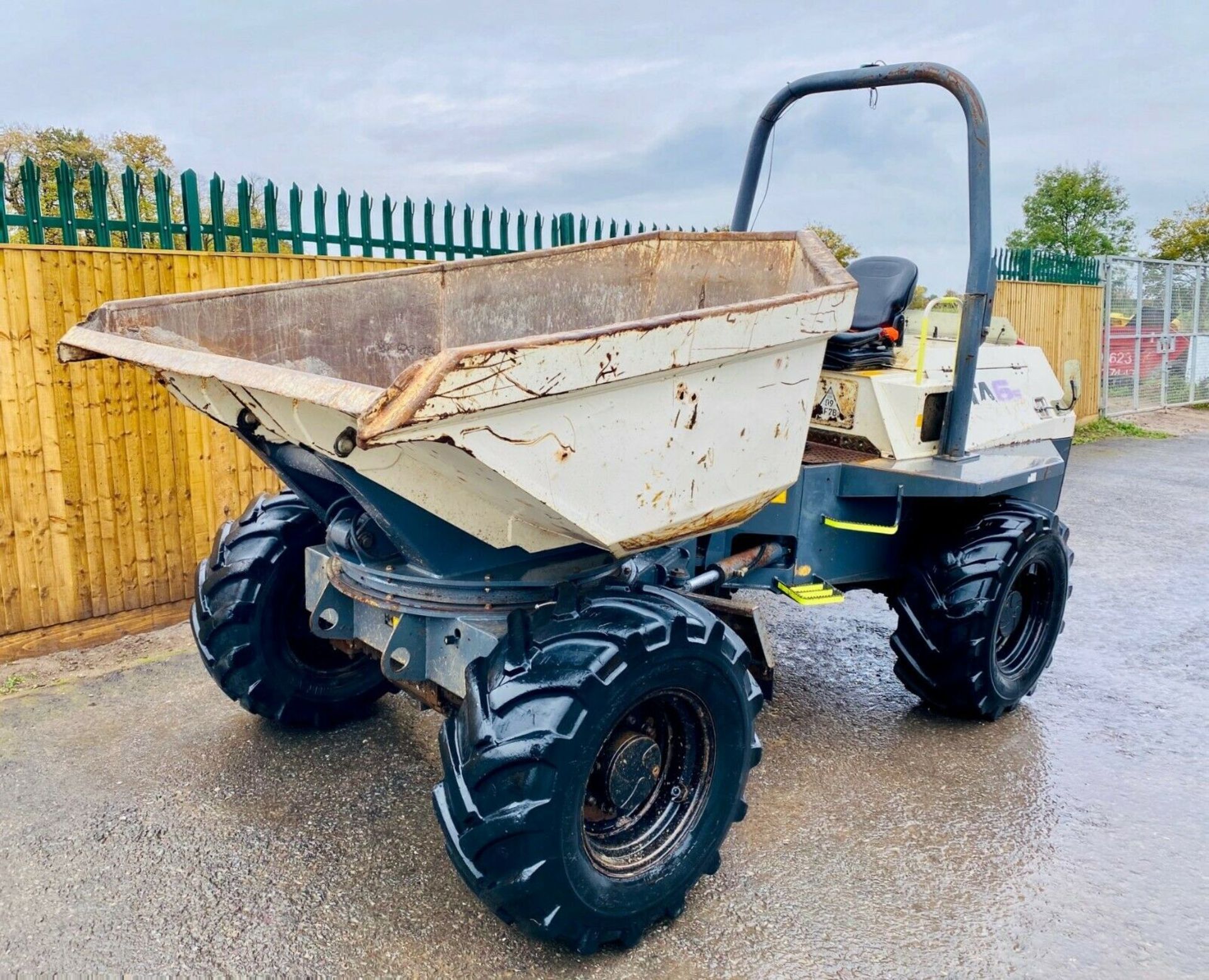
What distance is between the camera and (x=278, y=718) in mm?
3676

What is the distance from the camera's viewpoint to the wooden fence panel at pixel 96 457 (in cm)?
463

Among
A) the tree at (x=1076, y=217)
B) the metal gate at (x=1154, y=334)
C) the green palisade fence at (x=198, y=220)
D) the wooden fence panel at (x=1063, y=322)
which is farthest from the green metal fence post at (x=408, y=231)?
the tree at (x=1076, y=217)

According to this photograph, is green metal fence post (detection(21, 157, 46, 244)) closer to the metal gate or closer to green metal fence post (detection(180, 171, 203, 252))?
green metal fence post (detection(180, 171, 203, 252))

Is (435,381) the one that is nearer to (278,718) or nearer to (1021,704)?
(278,718)

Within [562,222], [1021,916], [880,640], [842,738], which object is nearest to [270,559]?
[842,738]

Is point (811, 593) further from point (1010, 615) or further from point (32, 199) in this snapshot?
point (32, 199)

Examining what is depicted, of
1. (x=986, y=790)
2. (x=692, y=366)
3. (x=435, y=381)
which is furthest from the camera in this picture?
(x=986, y=790)

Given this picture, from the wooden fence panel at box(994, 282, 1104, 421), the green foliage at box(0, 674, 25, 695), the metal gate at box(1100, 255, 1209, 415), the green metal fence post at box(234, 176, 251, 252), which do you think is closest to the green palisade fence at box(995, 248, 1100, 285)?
the wooden fence panel at box(994, 282, 1104, 421)

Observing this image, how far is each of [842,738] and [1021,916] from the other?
1147 mm

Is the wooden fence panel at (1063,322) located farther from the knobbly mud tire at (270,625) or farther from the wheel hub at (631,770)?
the wheel hub at (631,770)

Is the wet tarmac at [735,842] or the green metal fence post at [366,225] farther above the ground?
the green metal fence post at [366,225]

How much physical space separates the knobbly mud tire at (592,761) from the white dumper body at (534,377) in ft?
0.85

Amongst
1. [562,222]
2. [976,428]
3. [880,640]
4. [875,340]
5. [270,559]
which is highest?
[562,222]

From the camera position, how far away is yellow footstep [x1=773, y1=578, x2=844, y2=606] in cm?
358
